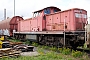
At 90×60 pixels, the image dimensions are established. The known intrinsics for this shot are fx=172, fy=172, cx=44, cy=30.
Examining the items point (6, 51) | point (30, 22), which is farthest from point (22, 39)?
point (6, 51)

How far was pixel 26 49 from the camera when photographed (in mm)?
11945

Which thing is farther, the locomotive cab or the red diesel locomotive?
the locomotive cab

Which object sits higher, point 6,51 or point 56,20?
point 56,20

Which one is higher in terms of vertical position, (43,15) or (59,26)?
(43,15)

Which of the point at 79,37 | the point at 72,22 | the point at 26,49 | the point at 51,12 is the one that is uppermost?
the point at 51,12

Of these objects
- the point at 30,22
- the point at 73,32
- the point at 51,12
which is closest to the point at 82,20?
the point at 73,32

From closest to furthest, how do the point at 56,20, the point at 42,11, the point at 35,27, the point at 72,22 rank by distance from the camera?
the point at 72,22 → the point at 56,20 → the point at 42,11 → the point at 35,27

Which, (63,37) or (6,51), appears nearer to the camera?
(6,51)

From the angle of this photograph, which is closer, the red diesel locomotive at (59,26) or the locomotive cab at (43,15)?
the red diesel locomotive at (59,26)

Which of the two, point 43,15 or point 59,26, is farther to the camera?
point 43,15

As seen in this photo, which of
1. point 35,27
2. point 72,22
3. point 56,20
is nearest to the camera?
point 72,22

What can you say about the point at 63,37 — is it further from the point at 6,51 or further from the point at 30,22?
the point at 30,22

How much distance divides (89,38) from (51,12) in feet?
24.9

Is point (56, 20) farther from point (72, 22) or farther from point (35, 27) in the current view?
point (35, 27)
